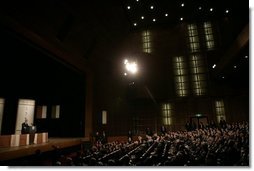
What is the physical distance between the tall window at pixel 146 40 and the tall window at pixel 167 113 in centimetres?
193

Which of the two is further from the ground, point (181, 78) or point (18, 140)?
point (181, 78)

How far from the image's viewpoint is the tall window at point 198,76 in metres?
4.58

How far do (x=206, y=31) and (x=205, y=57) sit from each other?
733mm

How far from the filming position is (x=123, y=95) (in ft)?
19.2

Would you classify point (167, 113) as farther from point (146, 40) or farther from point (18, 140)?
point (18, 140)

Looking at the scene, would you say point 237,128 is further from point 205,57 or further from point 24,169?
point 24,169

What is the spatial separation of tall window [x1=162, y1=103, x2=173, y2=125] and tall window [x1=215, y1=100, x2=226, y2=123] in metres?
1.05

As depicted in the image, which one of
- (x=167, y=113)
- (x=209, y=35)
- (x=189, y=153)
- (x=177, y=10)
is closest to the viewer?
(x=189, y=153)

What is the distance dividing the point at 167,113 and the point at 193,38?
2.01 metres

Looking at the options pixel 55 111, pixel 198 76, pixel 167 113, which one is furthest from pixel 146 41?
pixel 55 111

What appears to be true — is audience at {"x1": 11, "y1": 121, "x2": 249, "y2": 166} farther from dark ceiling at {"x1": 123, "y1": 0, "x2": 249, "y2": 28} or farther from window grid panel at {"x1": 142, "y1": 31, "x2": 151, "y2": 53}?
window grid panel at {"x1": 142, "y1": 31, "x2": 151, "y2": 53}

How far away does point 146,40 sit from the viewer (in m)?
5.71

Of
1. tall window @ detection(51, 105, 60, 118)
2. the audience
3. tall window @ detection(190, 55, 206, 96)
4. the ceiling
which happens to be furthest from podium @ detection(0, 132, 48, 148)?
tall window @ detection(190, 55, 206, 96)

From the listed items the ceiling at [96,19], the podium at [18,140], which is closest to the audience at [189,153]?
the ceiling at [96,19]
